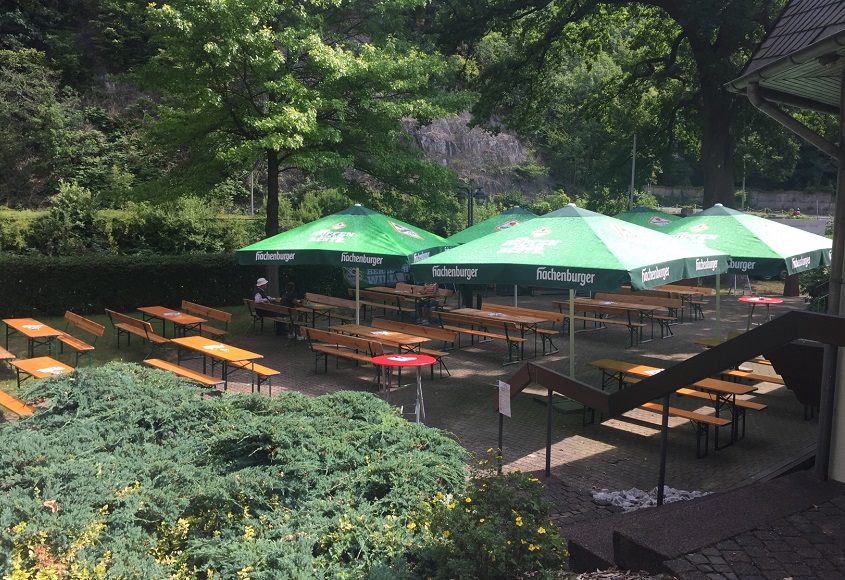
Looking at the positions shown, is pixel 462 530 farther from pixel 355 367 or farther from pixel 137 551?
pixel 355 367

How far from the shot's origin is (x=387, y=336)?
1198cm

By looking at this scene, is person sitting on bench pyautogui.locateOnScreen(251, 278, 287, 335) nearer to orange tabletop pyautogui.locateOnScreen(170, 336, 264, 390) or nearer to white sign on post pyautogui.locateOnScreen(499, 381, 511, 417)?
orange tabletop pyautogui.locateOnScreen(170, 336, 264, 390)

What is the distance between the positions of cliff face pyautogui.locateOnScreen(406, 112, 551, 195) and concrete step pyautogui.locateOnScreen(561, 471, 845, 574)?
43.9 metres

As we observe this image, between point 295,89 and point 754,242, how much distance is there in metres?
9.58

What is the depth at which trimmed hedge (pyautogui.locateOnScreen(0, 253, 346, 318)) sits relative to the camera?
16281 millimetres

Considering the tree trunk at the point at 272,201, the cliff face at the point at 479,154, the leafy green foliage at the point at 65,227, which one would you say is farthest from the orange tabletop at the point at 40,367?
the cliff face at the point at 479,154

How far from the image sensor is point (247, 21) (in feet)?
48.2

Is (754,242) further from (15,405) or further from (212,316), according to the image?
(15,405)

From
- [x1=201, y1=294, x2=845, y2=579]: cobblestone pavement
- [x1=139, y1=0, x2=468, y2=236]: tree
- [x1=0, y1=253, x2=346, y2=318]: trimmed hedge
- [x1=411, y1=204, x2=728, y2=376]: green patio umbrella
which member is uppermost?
[x1=139, y1=0, x2=468, y2=236]: tree

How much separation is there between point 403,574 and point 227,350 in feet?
24.0

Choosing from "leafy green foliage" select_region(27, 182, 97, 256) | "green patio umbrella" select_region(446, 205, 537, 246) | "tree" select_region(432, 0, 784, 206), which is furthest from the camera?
"tree" select_region(432, 0, 784, 206)

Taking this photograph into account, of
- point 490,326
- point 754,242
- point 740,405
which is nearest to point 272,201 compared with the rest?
point 490,326

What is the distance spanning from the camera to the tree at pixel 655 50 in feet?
80.3

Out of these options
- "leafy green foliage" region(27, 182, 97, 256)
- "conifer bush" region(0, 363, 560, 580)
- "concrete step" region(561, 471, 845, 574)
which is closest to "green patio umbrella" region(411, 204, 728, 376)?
"conifer bush" region(0, 363, 560, 580)
